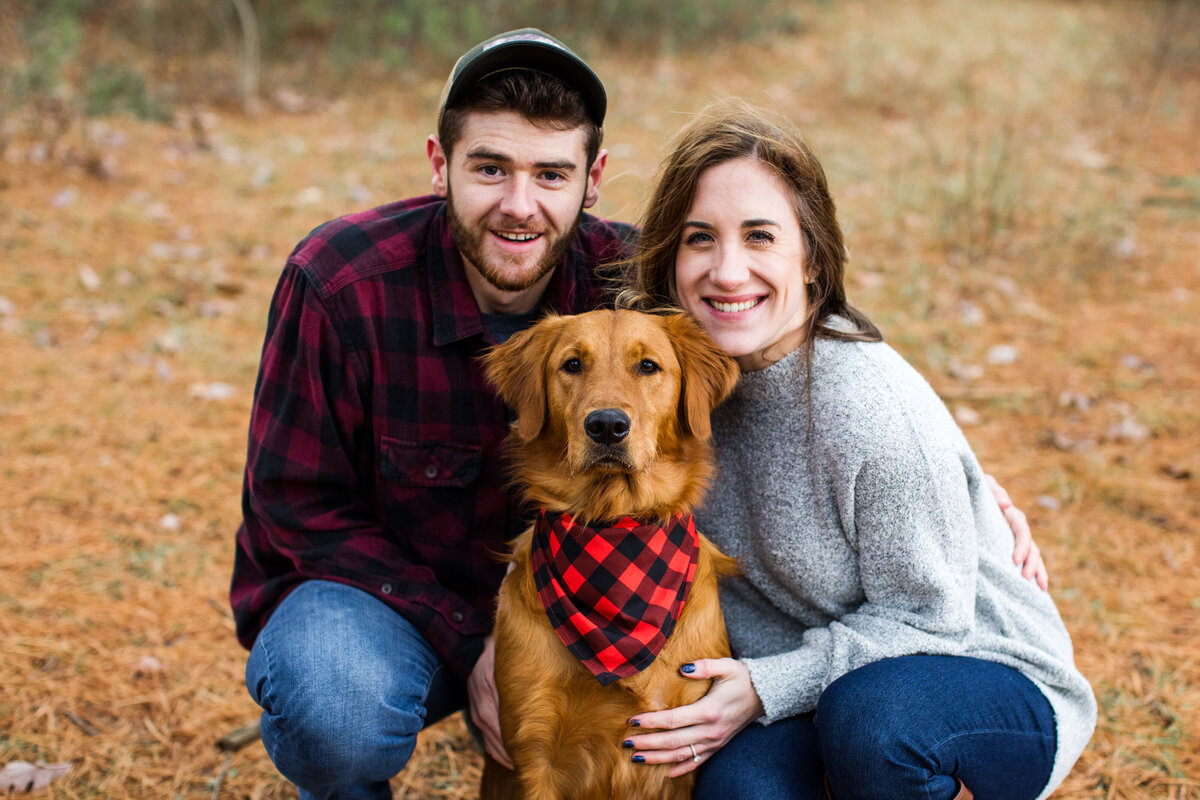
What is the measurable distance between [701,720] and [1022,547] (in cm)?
121

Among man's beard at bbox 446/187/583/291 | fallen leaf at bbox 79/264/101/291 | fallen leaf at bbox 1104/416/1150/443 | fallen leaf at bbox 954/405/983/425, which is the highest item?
man's beard at bbox 446/187/583/291

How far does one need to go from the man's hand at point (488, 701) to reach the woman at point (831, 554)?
0.48 m

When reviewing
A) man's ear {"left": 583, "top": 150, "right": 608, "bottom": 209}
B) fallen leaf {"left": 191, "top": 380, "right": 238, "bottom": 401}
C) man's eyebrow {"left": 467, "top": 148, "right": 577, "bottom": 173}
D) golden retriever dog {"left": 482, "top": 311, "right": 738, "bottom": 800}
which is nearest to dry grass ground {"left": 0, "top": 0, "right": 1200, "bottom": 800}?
fallen leaf {"left": 191, "top": 380, "right": 238, "bottom": 401}

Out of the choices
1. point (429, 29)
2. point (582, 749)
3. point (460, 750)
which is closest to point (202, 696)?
point (460, 750)

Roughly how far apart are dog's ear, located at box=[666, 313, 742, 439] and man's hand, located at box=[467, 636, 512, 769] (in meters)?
0.88

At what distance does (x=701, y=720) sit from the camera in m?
2.42

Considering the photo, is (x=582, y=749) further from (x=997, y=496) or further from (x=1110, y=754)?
(x=1110, y=754)

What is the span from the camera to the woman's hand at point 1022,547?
2.79 m

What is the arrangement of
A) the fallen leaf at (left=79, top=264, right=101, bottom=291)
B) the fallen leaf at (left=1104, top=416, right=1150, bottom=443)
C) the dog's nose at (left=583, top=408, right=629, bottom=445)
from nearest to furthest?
the dog's nose at (left=583, top=408, right=629, bottom=445) → the fallen leaf at (left=1104, top=416, right=1150, bottom=443) → the fallen leaf at (left=79, top=264, right=101, bottom=291)

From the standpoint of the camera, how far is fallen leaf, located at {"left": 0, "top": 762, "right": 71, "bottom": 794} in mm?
2840

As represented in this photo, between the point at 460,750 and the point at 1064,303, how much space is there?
5.12 metres

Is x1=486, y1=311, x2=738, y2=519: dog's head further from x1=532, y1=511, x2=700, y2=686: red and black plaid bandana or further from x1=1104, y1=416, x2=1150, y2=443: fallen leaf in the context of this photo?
x1=1104, y1=416, x2=1150, y2=443: fallen leaf

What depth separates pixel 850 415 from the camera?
2.39 meters

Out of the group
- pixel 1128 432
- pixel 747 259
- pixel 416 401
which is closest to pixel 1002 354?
pixel 1128 432
